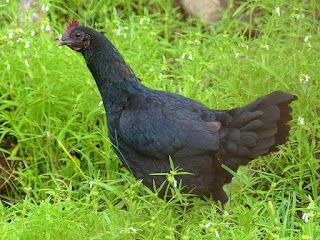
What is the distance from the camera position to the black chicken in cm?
390

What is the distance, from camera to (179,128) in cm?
402

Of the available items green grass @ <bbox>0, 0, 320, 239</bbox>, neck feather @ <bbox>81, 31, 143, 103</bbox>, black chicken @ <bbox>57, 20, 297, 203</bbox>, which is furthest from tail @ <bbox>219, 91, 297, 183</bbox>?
neck feather @ <bbox>81, 31, 143, 103</bbox>

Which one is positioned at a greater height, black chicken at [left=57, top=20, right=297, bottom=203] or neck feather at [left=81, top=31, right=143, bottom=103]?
neck feather at [left=81, top=31, right=143, bottom=103]

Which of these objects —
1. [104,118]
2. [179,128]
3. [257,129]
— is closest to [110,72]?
[179,128]

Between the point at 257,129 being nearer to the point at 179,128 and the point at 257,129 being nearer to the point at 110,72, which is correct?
the point at 179,128

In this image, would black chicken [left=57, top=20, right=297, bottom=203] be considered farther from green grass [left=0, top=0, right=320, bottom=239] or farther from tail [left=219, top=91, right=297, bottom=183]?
green grass [left=0, top=0, right=320, bottom=239]

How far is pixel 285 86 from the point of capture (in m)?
4.55

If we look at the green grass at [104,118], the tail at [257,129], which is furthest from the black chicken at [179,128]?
the green grass at [104,118]

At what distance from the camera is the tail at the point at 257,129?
385 cm

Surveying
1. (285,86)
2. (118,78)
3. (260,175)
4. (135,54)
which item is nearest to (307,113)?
(285,86)

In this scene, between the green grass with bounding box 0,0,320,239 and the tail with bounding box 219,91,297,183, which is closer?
the tail with bounding box 219,91,297,183

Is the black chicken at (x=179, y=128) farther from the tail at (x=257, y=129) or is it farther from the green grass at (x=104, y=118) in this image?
the green grass at (x=104, y=118)

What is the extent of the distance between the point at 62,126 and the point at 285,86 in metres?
1.94

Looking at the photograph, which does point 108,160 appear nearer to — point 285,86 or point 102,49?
point 102,49
